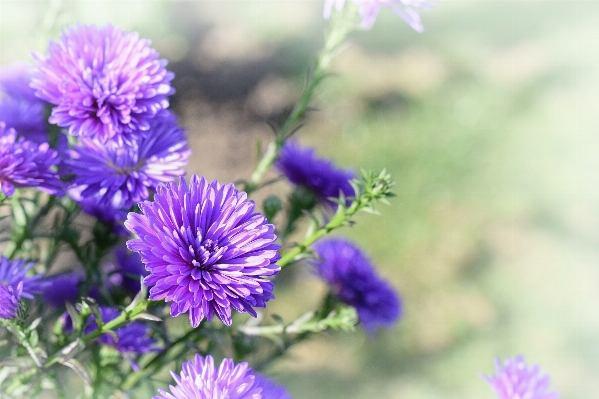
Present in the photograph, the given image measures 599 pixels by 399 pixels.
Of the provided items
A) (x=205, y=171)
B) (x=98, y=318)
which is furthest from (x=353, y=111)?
(x=98, y=318)

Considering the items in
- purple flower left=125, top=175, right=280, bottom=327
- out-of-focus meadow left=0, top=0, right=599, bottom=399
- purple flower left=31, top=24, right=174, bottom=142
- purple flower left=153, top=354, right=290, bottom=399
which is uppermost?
out-of-focus meadow left=0, top=0, right=599, bottom=399

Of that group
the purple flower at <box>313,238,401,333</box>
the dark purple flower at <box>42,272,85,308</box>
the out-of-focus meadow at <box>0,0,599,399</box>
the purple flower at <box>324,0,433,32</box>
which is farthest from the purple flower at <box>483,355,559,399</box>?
the out-of-focus meadow at <box>0,0,599,399</box>

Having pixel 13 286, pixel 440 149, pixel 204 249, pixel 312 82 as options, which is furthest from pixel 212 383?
pixel 440 149

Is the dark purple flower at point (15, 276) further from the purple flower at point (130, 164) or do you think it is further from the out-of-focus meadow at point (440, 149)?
the out-of-focus meadow at point (440, 149)

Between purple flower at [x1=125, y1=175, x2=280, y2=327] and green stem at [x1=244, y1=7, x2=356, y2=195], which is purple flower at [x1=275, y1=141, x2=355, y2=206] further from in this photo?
purple flower at [x1=125, y1=175, x2=280, y2=327]

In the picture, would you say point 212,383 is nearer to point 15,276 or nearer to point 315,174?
point 15,276

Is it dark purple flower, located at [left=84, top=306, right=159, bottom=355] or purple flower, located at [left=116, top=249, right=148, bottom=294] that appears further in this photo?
purple flower, located at [left=116, top=249, right=148, bottom=294]

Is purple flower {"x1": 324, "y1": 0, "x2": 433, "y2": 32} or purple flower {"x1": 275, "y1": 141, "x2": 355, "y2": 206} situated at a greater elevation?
purple flower {"x1": 324, "y1": 0, "x2": 433, "y2": 32}
